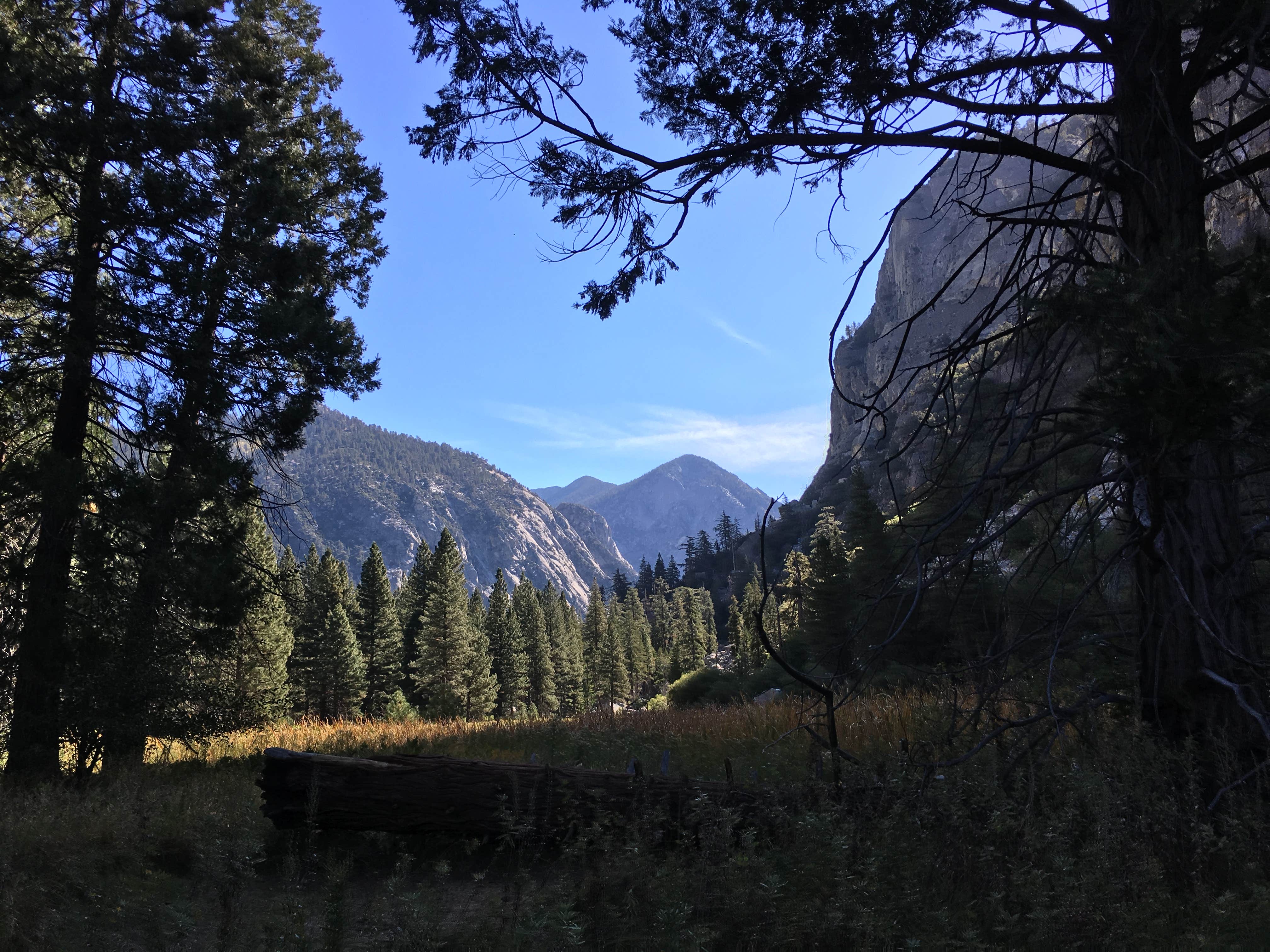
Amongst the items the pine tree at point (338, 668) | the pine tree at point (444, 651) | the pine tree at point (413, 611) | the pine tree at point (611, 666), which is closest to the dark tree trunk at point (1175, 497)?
the pine tree at point (444, 651)

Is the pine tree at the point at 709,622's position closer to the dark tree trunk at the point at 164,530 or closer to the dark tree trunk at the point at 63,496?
the dark tree trunk at the point at 164,530

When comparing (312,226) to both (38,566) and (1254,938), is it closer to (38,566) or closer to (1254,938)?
(38,566)

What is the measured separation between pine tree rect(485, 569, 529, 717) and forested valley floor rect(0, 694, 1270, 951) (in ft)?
156

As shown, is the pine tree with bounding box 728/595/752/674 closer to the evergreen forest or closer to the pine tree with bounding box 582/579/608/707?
the pine tree with bounding box 582/579/608/707

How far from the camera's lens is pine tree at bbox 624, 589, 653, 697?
72.1m

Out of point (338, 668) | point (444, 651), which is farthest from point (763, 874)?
point (444, 651)

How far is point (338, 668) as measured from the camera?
3925 cm

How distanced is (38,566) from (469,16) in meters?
8.42

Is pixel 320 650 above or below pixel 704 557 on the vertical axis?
below

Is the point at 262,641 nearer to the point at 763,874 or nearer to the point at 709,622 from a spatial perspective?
the point at 763,874

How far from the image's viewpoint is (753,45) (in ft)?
16.7

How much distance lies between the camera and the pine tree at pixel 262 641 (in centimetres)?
1060

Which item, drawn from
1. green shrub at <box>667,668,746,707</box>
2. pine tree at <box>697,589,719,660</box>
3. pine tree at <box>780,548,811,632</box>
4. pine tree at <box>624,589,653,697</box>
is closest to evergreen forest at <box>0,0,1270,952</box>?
green shrub at <box>667,668,746,707</box>

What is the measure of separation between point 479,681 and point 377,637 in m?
7.10
